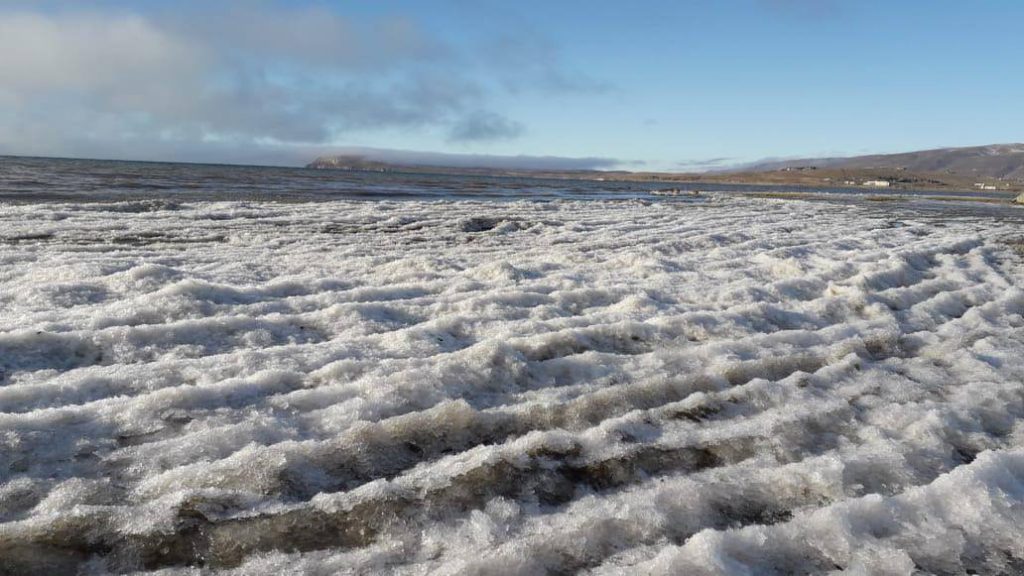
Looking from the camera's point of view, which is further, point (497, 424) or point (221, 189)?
point (221, 189)

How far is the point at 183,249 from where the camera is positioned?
10.2m

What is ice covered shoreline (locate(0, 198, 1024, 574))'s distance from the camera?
2641 mm

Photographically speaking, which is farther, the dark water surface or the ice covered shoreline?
the dark water surface

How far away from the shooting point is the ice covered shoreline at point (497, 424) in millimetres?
2641

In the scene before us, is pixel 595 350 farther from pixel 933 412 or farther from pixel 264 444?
pixel 264 444

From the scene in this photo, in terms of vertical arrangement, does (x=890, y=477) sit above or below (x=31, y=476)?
below

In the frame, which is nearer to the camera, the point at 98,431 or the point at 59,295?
the point at 98,431

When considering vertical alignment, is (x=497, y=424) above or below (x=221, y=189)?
below

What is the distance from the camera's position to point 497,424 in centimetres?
378

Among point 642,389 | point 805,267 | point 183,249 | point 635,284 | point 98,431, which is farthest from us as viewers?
point 183,249

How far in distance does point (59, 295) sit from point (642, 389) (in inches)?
205

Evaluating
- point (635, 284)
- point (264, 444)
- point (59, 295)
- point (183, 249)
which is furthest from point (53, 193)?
point (264, 444)

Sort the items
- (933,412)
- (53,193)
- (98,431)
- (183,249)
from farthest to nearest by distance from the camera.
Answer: (53,193) < (183,249) < (933,412) < (98,431)

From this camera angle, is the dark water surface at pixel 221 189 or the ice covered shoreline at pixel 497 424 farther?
the dark water surface at pixel 221 189
